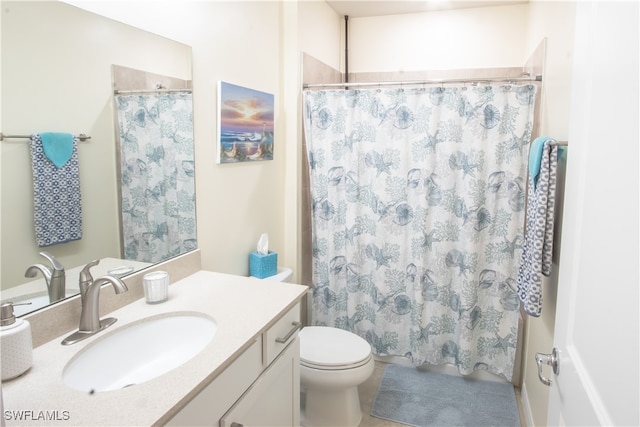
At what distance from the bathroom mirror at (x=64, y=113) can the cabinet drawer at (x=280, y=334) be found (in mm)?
580

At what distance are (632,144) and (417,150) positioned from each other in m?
1.80

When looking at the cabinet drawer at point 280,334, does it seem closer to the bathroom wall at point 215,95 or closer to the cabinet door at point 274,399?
the cabinet door at point 274,399

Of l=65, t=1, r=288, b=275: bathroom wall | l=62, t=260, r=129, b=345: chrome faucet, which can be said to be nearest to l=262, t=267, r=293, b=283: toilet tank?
l=65, t=1, r=288, b=275: bathroom wall

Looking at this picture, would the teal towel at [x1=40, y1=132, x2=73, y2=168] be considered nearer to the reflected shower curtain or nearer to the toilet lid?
the reflected shower curtain

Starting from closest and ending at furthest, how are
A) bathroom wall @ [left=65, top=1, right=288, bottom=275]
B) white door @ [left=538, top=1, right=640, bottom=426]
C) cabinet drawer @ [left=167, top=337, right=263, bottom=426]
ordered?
white door @ [left=538, top=1, right=640, bottom=426], cabinet drawer @ [left=167, top=337, right=263, bottom=426], bathroom wall @ [left=65, top=1, right=288, bottom=275]

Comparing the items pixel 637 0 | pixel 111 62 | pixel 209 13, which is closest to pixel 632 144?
pixel 637 0

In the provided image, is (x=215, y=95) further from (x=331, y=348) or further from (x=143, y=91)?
(x=331, y=348)

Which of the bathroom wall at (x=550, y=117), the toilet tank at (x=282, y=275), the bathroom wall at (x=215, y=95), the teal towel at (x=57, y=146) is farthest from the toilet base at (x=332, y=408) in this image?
the teal towel at (x=57, y=146)

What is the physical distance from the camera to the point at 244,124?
7.23 feet

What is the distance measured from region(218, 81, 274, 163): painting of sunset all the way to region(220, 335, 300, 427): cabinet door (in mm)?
1003

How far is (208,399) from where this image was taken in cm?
110

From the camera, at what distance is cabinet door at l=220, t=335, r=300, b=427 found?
4.17 feet

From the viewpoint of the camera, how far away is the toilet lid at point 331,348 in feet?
6.73

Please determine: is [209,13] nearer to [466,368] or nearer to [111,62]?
[111,62]
